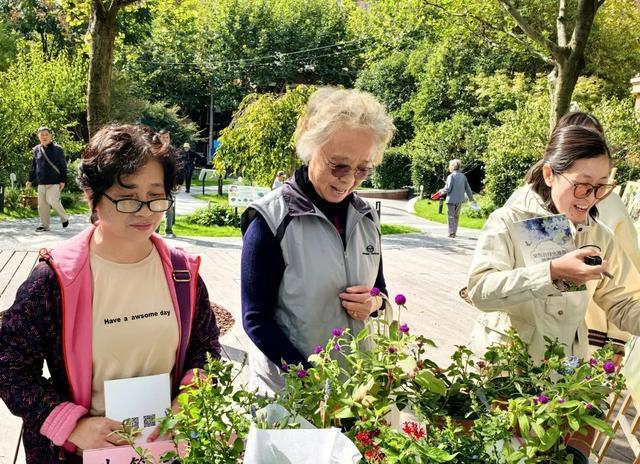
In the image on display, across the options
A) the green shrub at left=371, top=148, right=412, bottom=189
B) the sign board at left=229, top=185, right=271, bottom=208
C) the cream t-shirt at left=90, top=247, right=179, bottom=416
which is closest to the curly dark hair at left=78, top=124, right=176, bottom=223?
the cream t-shirt at left=90, top=247, right=179, bottom=416

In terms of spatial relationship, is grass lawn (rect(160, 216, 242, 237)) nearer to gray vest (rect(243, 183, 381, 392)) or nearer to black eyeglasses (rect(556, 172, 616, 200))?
gray vest (rect(243, 183, 381, 392))

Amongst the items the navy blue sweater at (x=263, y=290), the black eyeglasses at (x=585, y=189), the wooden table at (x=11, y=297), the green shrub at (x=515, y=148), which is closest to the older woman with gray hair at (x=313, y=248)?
the navy blue sweater at (x=263, y=290)

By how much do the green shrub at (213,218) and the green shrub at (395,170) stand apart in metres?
14.5

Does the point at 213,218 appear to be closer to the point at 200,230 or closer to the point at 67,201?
the point at 200,230

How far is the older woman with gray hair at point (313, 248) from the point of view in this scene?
197cm

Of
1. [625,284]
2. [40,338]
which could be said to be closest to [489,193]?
[625,284]

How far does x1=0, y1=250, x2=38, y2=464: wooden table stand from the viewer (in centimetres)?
333

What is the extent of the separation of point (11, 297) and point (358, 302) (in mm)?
5461

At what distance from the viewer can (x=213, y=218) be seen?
44.6 feet

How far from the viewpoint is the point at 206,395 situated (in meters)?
1.30

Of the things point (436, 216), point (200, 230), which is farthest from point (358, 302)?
point (436, 216)

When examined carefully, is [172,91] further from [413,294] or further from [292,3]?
[413,294]

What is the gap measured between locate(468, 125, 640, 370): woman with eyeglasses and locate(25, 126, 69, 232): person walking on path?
10.1 metres

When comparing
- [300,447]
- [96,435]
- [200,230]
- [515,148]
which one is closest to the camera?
[300,447]
